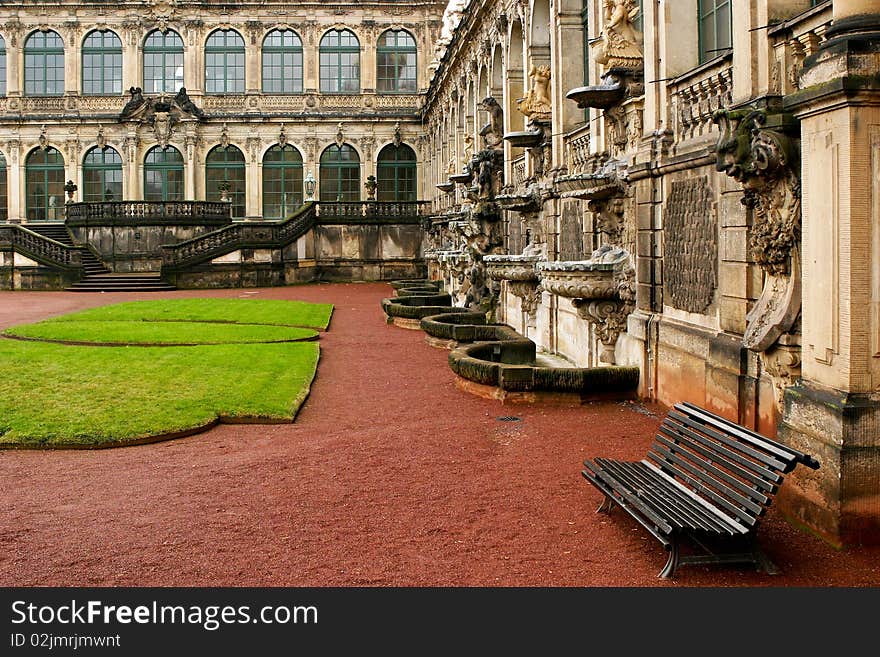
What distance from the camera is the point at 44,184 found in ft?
159

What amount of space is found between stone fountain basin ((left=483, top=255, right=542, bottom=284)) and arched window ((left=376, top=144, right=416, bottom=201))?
1259 inches

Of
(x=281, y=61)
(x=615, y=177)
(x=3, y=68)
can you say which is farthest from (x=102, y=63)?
(x=615, y=177)

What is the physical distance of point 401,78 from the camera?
4988 centimetres

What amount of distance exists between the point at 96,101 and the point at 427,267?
1948 cm

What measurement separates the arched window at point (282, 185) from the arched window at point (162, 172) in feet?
13.8

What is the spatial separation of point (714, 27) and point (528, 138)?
7.93m

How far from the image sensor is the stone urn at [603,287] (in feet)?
41.4

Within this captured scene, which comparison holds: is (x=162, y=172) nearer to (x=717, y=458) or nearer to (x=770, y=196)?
(x=770, y=196)

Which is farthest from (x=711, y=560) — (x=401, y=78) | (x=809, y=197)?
(x=401, y=78)

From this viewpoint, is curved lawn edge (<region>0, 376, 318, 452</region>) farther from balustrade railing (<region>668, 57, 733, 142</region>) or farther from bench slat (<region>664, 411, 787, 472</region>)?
balustrade railing (<region>668, 57, 733, 142</region>)

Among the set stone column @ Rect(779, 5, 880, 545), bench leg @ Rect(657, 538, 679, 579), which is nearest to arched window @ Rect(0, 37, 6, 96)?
stone column @ Rect(779, 5, 880, 545)

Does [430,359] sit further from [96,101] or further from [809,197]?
[96,101]

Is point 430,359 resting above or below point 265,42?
below

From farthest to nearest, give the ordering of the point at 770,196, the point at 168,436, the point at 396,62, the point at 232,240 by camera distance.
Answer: the point at 396,62, the point at 232,240, the point at 168,436, the point at 770,196
